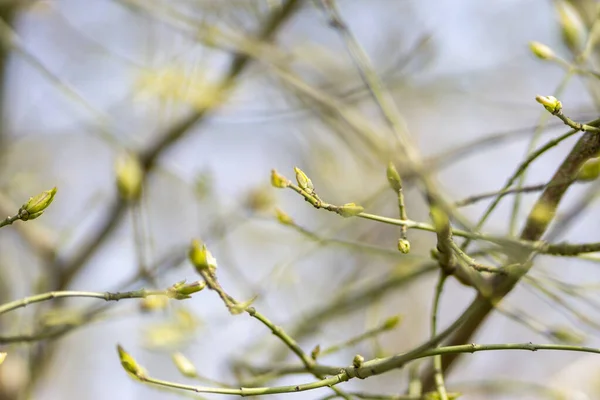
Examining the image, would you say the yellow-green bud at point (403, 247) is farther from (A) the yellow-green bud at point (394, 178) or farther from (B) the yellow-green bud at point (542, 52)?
(B) the yellow-green bud at point (542, 52)

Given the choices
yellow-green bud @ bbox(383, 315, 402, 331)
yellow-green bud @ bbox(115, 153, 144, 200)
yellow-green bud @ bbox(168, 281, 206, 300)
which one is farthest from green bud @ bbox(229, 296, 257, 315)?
yellow-green bud @ bbox(115, 153, 144, 200)

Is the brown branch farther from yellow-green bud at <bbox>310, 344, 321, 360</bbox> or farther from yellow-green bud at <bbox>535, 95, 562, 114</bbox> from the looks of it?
yellow-green bud at <bbox>310, 344, 321, 360</bbox>

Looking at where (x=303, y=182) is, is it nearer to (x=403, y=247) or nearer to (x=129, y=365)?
(x=403, y=247)

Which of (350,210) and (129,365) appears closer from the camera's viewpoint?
(350,210)

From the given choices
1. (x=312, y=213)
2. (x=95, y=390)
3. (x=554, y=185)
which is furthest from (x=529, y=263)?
(x=95, y=390)

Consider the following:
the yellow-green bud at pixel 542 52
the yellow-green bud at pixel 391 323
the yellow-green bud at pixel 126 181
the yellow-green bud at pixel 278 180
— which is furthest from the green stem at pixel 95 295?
the yellow-green bud at pixel 542 52

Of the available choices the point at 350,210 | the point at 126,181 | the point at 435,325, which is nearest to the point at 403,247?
the point at 350,210

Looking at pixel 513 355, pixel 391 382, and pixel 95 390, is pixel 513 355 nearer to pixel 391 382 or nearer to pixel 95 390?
pixel 391 382
